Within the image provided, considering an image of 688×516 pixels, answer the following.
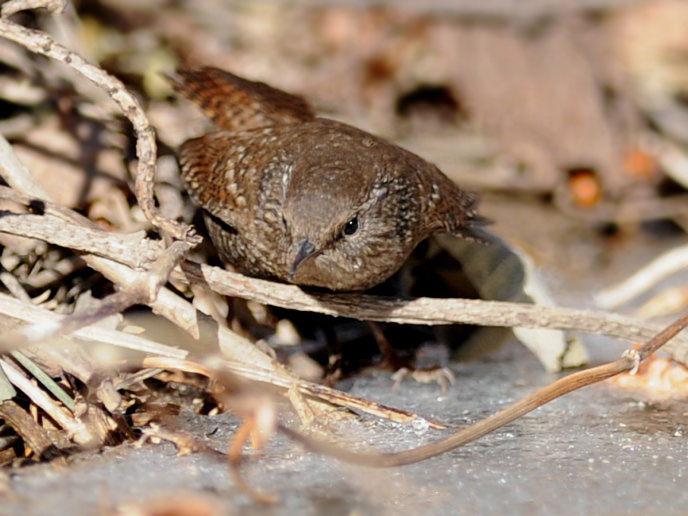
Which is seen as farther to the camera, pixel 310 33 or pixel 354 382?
pixel 310 33

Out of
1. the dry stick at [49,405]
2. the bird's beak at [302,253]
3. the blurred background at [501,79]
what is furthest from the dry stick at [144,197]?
the blurred background at [501,79]

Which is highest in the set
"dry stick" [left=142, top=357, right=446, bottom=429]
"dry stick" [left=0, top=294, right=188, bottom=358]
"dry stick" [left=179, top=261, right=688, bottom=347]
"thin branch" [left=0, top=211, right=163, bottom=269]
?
"thin branch" [left=0, top=211, right=163, bottom=269]

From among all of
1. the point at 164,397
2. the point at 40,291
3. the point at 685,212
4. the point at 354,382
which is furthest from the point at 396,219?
the point at 685,212

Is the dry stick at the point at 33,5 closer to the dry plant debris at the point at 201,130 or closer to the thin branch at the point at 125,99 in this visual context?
the dry plant debris at the point at 201,130

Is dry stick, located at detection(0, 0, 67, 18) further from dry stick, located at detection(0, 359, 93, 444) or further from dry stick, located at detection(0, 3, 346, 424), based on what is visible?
dry stick, located at detection(0, 359, 93, 444)

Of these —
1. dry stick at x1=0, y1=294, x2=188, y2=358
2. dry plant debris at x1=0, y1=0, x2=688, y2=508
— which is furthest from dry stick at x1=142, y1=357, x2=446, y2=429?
dry stick at x1=0, y1=294, x2=188, y2=358

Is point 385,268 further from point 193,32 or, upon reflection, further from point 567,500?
point 193,32

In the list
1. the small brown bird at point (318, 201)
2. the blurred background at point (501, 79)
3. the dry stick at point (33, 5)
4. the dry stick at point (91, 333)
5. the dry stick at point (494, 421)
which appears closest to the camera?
the dry stick at point (494, 421)
